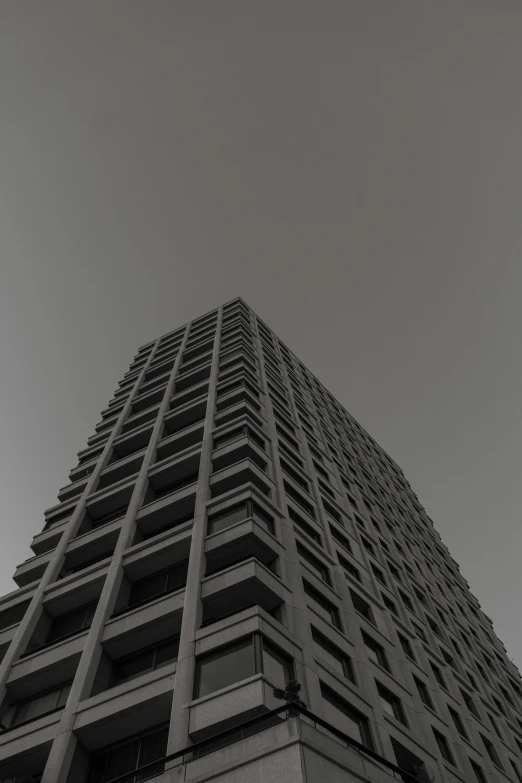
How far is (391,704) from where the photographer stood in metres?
24.4

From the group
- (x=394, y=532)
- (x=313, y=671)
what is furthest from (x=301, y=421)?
(x=313, y=671)

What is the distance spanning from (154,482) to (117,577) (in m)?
8.65

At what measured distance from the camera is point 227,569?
906 inches

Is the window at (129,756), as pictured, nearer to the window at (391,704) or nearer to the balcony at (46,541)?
the window at (391,704)

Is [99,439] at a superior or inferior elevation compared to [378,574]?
superior

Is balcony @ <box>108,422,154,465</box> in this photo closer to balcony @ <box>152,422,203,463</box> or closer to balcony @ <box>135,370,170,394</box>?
balcony @ <box>152,422,203,463</box>

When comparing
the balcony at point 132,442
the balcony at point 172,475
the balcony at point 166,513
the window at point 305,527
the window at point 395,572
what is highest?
the balcony at point 132,442

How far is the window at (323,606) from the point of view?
973 inches

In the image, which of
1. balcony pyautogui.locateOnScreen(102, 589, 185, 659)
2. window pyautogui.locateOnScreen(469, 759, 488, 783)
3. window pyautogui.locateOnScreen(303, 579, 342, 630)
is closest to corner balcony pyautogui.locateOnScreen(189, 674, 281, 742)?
balcony pyautogui.locateOnScreen(102, 589, 185, 659)

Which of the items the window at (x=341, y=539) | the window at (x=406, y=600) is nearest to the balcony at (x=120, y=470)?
the window at (x=341, y=539)

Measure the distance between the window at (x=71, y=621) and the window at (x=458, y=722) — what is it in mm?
17693

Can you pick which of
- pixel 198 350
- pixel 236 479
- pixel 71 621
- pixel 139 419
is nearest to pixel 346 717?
pixel 236 479

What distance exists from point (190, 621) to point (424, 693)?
14.2 metres

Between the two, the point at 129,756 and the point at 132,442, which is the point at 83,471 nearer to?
the point at 132,442
